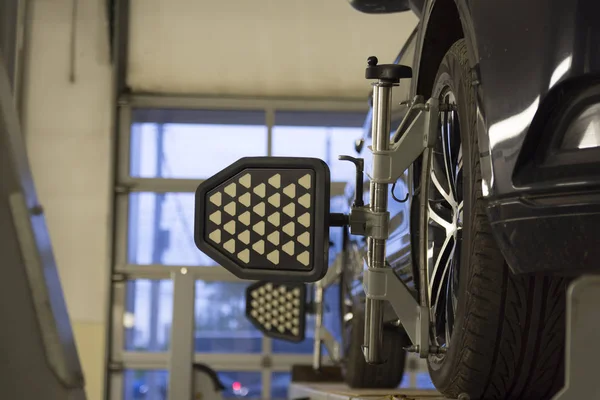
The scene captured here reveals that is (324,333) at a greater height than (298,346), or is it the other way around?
(324,333)

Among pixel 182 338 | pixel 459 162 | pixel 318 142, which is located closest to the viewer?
pixel 459 162

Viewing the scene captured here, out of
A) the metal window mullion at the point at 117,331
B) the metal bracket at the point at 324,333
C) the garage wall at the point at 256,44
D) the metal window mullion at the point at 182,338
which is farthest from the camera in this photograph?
the metal window mullion at the point at 117,331

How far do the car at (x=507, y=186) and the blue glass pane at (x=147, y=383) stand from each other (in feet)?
22.7

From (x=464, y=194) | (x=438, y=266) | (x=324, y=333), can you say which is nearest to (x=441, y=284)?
(x=438, y=266)

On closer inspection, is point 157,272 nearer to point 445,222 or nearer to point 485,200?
point 445,222

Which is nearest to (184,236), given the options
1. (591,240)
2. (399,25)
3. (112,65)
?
(112,65)

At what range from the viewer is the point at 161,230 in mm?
8828

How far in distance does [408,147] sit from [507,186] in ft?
1.40

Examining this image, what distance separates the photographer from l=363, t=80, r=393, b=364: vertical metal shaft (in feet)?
6.01

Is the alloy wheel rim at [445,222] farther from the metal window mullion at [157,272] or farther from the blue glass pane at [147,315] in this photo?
the blue glass pane at [147,315]

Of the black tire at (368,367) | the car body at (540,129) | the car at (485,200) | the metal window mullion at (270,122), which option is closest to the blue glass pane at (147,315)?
the metal window mullion at (270,122)

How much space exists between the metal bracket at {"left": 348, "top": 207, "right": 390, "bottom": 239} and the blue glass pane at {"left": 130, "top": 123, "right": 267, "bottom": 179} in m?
7.04

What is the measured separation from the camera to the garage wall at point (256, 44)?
8.46 meters

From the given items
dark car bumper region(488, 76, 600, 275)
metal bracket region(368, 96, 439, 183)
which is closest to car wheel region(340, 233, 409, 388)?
metal bracket region(368, 96, 439, 183)
